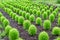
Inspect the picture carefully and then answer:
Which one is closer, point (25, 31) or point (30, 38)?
point (30, 38)

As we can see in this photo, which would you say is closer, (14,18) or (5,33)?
(5,33)

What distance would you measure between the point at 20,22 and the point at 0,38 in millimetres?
2864

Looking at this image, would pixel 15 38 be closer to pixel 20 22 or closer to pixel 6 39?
pixel 6 39

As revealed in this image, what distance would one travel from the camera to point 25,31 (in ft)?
29.7

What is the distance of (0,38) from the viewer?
7992mm

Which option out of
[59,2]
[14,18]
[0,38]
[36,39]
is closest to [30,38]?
[36,39]

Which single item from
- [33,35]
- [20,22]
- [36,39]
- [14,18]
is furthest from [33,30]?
[14,18]

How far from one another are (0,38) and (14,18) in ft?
15.0

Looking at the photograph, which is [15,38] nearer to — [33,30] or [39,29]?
[33,30]

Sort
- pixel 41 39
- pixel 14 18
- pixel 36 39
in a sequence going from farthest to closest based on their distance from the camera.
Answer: pixel 14 18, pixel 36 39, pixel 41 39

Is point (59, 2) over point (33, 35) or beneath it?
over

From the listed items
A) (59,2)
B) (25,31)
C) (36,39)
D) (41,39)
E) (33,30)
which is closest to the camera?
(41,39)

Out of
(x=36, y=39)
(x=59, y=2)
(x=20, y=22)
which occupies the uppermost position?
(x=59, y=2)

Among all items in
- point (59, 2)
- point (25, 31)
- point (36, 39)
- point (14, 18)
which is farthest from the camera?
point (59, 2)
